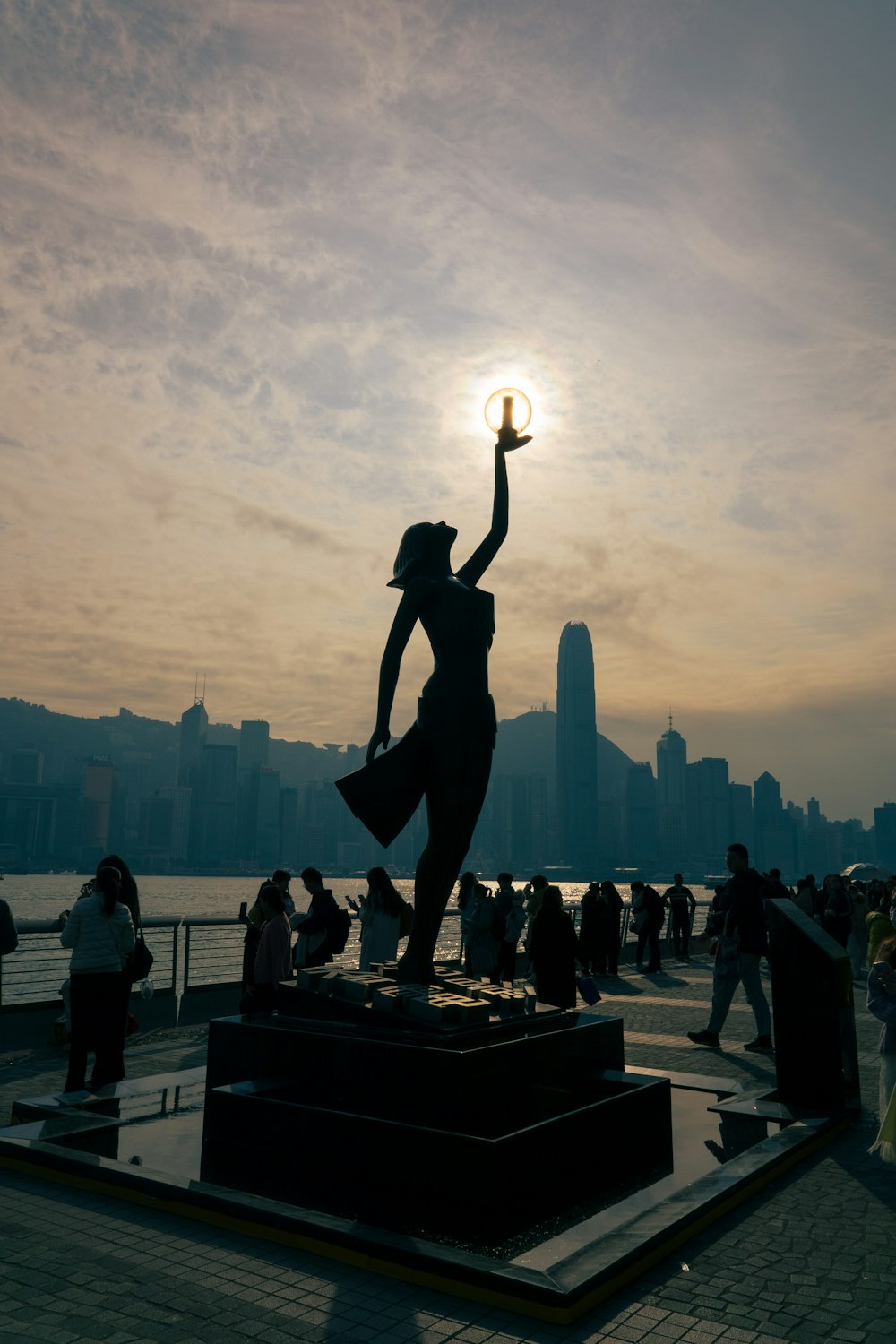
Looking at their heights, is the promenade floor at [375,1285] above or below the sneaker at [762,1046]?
above

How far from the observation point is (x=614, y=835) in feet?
635

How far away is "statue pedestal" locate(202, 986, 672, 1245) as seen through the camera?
438 centimetres

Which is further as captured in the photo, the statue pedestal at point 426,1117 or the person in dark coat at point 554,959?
the person in dark coat at point 554,959

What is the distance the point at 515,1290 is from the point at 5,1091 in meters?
5.01

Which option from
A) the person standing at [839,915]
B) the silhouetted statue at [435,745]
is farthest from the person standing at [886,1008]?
the person standing at [839,915]

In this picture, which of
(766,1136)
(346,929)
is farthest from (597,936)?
(766,1136)

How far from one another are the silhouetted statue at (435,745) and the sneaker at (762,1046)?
4060mm

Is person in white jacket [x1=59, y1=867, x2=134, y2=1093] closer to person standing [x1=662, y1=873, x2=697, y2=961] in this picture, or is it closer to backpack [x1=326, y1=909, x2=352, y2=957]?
backpack [x1=326, y1=909, x2=352, y2=957]

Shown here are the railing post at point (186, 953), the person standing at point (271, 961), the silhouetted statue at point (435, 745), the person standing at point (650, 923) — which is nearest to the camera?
the silhouetted statue at point (435, 745)

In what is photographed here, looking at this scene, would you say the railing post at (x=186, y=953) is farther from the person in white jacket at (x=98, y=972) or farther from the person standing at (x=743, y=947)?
Answer: the person standing at (x=743, y=947)

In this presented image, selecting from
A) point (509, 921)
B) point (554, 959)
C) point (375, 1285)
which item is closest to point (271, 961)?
point (554, 959)

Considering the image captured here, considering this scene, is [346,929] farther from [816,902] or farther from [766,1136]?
[816,902]

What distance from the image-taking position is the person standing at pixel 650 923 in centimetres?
1672

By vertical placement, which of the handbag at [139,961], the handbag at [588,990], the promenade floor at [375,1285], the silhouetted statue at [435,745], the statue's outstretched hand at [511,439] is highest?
the statue's outstretched hand at [511,439]
